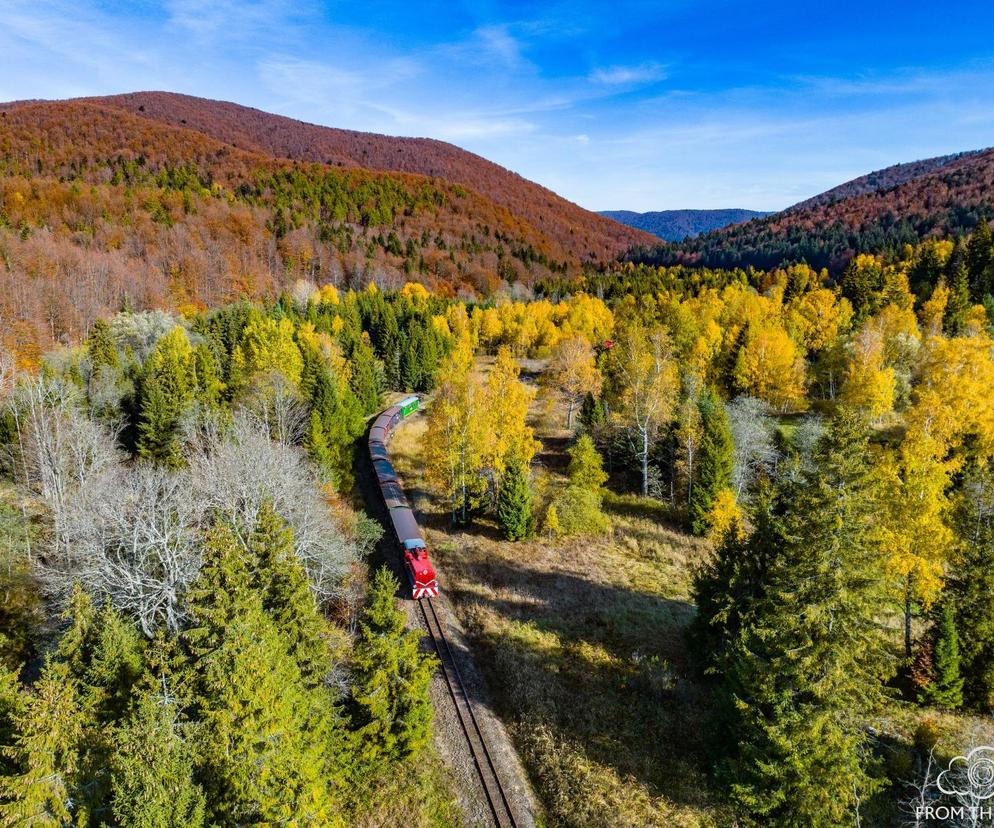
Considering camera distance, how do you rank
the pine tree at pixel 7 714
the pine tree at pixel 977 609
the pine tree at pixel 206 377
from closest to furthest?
the pine tree at pixel 7 714 < the pine tree at pixel 977 609 < the pine tree at pixel 206 377

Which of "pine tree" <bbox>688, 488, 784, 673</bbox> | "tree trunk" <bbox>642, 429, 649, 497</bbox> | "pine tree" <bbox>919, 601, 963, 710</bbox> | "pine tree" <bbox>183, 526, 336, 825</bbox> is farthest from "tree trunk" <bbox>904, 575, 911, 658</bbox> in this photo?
"pine tree" <bbox>183, 526, 336, 825</bbox>

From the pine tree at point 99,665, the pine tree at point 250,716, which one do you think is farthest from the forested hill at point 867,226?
the pine tree at point 99,665

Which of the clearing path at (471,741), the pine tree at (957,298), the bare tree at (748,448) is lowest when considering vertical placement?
the clearing path at (471,741)

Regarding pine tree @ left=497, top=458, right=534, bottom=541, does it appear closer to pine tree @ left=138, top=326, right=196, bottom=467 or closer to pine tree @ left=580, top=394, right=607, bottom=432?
pine tree @ left=580, top=394, right=607, bottom=432

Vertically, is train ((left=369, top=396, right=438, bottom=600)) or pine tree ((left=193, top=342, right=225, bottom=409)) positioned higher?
pine tree ((left=193, top=342, right=225, bottom=409))

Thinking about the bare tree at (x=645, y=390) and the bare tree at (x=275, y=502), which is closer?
the bare tree at (x=275, y=502)

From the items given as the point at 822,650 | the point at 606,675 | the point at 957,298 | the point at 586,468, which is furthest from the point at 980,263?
the point at 822,650

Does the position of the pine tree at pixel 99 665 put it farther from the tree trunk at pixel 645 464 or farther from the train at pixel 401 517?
the tree trunk at pixel 645 464
